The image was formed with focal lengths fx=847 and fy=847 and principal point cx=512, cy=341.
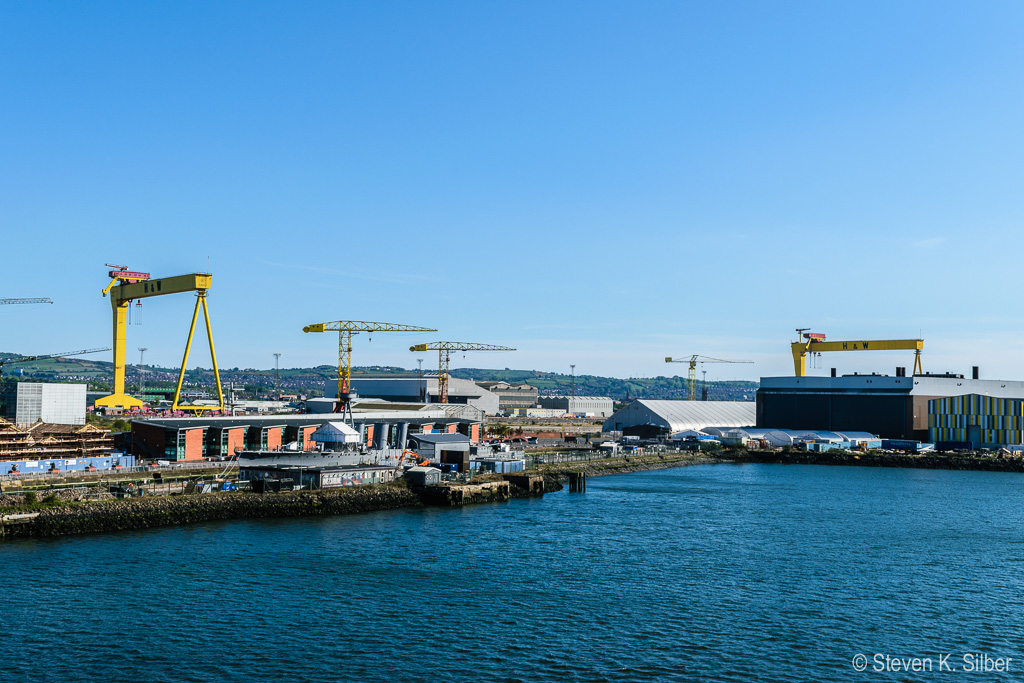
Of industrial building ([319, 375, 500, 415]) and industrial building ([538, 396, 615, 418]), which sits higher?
industrial building ([319, 375, 500, 415])

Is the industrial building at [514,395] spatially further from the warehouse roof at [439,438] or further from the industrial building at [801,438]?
the warehouse roof at [439,438]

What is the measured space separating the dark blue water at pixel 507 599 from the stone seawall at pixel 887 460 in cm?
3585

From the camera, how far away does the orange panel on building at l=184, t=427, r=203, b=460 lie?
165 ft

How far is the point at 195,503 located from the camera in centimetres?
3719

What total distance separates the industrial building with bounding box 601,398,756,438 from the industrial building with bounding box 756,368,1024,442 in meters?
11.2

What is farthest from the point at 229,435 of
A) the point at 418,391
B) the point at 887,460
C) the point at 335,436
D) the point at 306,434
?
the point at 418,391

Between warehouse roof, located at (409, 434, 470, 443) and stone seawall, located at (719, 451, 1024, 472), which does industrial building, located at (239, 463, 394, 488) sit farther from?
stone seawall, located at (719, 451, 1024, 472)

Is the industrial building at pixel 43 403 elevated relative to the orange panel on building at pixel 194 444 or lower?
elevated

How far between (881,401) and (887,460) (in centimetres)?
1179

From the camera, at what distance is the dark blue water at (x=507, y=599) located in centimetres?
2034

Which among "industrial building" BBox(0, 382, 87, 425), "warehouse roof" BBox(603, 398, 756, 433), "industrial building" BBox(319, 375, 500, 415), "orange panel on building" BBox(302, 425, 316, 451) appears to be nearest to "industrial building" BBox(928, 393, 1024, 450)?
"warehouse roof" BBox(603, 398, 756, 433)

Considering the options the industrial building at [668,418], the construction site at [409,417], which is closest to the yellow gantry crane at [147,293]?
the construction site at [409,417]

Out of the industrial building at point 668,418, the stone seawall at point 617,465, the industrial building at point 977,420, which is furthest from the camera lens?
the industrial building at point 668,418

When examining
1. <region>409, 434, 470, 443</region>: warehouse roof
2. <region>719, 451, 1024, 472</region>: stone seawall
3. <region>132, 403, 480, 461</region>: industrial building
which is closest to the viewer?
<region>132, 403, 480, 461</region>: industrial building
